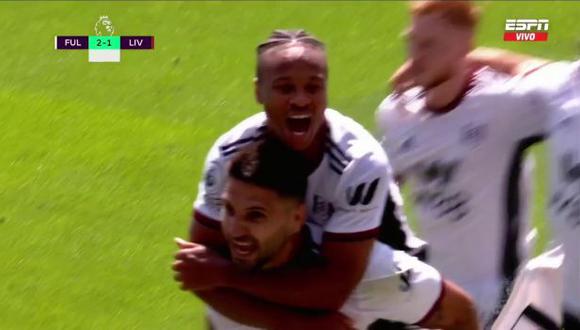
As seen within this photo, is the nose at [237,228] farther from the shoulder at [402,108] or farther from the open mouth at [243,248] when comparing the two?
the shoulder at [402,108]

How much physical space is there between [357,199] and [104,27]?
591 centimetres

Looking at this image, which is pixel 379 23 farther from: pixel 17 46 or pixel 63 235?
pixel 63 235

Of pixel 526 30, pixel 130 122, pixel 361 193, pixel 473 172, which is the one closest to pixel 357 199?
pixel 361 193

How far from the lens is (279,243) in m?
4.25

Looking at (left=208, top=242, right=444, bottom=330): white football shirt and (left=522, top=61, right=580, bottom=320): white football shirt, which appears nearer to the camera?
(left=208, top=242, right=444, bottom=330): white football shirt

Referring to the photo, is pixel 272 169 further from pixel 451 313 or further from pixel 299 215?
pixel 451 313

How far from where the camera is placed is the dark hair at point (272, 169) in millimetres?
4184

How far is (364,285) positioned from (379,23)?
5.86 meters

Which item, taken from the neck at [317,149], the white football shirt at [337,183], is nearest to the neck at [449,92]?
the white football shirt at [337,183]

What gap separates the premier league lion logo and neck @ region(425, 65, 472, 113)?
5079 millimetres

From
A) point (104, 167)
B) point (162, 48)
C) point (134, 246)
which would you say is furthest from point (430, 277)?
point (162, 48)

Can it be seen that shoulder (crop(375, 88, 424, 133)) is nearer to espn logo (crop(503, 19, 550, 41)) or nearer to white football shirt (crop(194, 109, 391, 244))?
white football shirt (crop(194, 109, 391, 244))

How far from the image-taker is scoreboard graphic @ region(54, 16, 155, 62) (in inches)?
381

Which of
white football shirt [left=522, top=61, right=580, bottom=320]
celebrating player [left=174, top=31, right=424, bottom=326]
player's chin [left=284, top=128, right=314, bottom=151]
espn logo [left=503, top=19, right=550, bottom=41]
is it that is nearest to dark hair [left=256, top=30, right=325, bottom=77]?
celebrating player [left=174, top=31, right=424, bottom=326]
